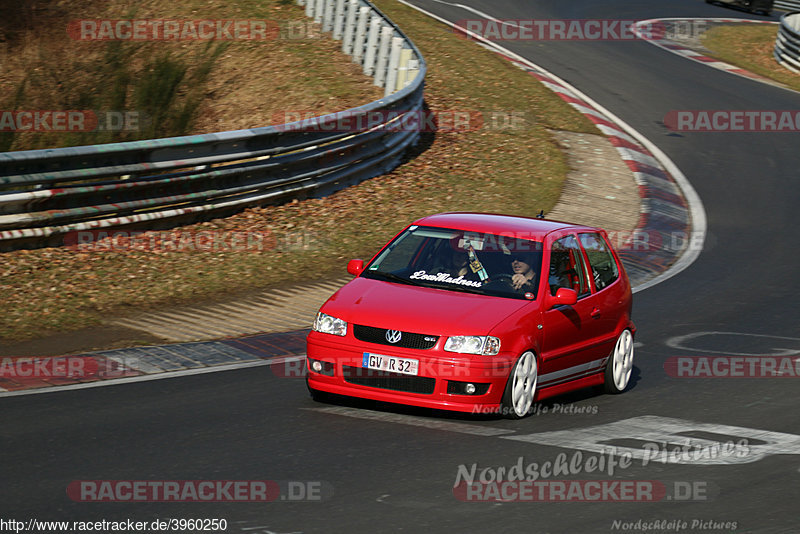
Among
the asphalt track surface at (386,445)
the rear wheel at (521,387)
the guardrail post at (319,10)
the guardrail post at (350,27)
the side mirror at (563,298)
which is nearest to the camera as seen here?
the asphalt track surface at (386,445)

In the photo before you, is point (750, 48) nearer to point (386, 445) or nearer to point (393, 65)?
point (393, 65)

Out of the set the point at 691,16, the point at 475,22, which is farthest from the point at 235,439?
the point at 691,16

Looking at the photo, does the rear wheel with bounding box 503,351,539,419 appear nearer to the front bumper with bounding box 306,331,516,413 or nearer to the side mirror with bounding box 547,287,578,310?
the front bumper with bounding box 306,331,516,413

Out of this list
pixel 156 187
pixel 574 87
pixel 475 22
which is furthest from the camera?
pixel 475 22

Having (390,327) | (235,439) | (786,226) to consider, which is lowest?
(786,226)

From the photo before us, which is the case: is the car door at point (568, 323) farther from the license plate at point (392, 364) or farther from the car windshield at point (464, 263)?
the license plate at point (392, 364)

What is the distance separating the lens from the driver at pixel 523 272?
9.03 metres

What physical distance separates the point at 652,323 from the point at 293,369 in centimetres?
492

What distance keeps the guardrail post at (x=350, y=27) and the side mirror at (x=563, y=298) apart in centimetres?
1589

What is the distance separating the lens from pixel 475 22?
1273 inches

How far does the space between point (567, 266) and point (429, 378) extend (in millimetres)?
2012

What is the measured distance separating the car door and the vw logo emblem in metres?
1.28

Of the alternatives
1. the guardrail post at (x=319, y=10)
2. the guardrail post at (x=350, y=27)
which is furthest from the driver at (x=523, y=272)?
the guardrail post at (x=319, y=10)

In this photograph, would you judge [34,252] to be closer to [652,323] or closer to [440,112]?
[652,323]
